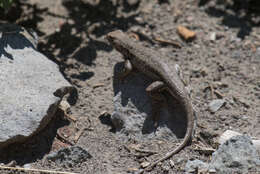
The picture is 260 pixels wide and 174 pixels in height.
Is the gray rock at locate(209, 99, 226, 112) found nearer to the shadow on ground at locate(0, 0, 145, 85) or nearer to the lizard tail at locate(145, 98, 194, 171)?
the lizard tail at locate(145, 98, 194, 171)

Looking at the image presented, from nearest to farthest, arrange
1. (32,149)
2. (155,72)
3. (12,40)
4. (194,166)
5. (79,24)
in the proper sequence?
(194,166), (32,149), (155,72), (12,40), (79,24)

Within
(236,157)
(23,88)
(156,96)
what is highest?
(23,88)

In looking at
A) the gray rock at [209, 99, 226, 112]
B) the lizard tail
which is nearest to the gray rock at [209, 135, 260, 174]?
the lizard tail

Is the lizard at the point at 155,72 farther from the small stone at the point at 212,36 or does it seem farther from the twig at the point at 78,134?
the small stone at the point at 212,36

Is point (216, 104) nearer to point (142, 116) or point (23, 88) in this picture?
point (142, 116)

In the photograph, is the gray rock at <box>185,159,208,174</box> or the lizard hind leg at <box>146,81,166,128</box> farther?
the lizard hind leg at <box>146,81,166,128</box>

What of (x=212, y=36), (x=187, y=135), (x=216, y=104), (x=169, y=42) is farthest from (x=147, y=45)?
(x=187, y=135)
